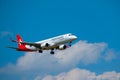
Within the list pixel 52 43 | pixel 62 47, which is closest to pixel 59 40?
pixel 52 43

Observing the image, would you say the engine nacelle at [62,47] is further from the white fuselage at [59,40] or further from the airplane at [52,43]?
the white fuselage at [59,40]

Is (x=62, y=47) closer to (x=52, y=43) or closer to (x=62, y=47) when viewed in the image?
(x=62, y=47)

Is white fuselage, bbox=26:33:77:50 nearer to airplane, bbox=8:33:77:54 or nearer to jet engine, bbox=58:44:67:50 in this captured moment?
airplane, bbox=8:33:77:54

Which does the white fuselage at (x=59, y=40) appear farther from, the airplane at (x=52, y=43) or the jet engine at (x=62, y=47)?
the jet engine at (x=62, y=47)

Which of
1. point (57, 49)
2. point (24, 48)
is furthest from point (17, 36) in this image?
point (57, 49)

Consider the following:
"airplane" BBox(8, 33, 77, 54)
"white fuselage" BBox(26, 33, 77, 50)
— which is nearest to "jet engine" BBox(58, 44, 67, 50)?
"airplane" BBox(8, 33, 77, 54)

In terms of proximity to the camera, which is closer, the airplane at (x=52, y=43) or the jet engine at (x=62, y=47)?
the airplane at (x=52, y=43)

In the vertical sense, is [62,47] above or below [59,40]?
above

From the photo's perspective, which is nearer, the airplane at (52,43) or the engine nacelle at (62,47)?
the airplane at (52,43)

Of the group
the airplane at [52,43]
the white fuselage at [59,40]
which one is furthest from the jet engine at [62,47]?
the white fuselage at [59,40]

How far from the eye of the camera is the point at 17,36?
154m

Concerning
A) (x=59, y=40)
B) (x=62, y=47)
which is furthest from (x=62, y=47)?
(x=59, y=40)

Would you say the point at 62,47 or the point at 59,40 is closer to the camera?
the point at 59,40

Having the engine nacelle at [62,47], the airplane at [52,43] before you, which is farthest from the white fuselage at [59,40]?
the engine nacelle at [62,47]
